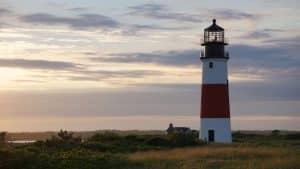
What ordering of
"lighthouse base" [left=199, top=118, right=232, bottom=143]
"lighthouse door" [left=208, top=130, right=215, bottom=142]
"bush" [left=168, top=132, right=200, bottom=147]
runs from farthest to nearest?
1. "lighthouse door" [left=208, top=130, right=215, bottom=142]
2. "lighthouse base" [left=199, top=118, right=232, bottom=143]
3. "bush" [left=168, top=132, right=200, bottom=147]

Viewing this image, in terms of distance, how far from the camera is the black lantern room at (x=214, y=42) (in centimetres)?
4644

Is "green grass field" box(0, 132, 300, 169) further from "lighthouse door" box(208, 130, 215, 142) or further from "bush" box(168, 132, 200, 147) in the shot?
"lighthouse door" box(208, 130, 215, 142)

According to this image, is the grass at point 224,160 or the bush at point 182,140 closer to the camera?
the grass at point 224,160

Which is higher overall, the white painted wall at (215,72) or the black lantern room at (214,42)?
the black lantern room at (214,42)

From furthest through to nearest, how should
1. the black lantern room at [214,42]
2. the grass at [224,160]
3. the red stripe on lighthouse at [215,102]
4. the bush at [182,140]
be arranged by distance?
the black lantern room at [214,42] < the red stripe on lighthouse at [215,102] < the bush at [182,140] < the grass at [224,160]

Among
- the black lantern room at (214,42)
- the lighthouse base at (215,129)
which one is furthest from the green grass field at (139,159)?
the black lantern room at (214,42)

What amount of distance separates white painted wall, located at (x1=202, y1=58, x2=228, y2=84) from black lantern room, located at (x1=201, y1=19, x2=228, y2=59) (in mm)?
381

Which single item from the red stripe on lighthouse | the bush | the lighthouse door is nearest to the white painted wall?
the red stripe on lighthouse

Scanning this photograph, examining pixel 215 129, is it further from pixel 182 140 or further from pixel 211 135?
pixel 182 140

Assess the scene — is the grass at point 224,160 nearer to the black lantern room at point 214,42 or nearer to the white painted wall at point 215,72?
the white painted wall at point 215,72

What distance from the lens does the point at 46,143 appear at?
115 ft

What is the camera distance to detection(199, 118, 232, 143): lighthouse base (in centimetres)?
4469

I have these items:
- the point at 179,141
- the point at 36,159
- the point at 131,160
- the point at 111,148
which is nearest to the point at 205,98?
the point at 179,141

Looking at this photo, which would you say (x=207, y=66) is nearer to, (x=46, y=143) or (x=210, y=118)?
(x=210, y=118)
